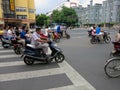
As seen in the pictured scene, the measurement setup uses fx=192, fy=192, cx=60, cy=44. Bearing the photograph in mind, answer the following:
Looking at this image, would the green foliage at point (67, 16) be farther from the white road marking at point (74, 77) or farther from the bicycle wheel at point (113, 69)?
the bicycle wheel at point (113, 69)

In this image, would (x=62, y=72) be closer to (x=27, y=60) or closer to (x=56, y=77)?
(x=56, y=77)

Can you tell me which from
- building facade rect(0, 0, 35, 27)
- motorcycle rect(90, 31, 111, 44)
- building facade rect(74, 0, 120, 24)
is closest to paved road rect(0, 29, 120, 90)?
motorcycle rect(90, 31, 111, 44)

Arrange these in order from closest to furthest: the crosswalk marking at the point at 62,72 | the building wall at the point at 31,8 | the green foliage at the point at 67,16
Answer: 1. the crosswalk marking at the point at 62,72
2. the building wall at the point at 31,8
3. the green foliage at the point at 67,16

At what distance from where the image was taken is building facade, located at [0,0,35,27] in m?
52.2

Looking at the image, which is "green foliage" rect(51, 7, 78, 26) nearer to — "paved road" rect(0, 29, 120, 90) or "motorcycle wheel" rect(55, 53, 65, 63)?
"motorcycle wheel" rect(55, 53, 65, 63)

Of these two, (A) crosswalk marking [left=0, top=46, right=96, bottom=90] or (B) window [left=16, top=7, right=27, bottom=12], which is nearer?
(A) crosswalk marking [left=0, top=46, right=96, bottom=90]

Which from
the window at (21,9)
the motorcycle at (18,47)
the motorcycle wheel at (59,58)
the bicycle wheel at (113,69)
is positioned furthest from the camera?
the window at (21,9)

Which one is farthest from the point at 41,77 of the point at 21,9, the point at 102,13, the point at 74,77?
the point at 102,13

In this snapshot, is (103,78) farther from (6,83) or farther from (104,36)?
(104,36)

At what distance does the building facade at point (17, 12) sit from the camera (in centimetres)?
5223

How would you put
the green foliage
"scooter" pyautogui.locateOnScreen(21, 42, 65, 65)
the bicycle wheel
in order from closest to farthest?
the bicycle wheel < "scooter" pyautogui.locateOnScreen(21, 42, 65, 65) < the green foliage

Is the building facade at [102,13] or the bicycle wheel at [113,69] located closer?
the bicycle wheel at [113,69]

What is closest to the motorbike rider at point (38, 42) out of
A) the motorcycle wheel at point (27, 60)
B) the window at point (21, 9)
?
the motorcycle wheel at point (27, 60)

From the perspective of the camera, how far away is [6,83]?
5.68 m
